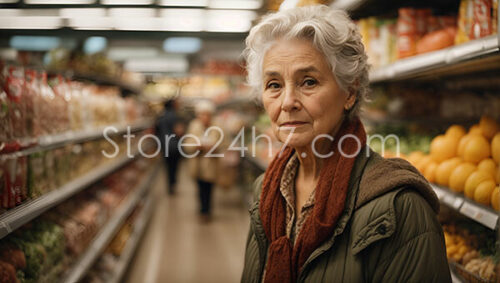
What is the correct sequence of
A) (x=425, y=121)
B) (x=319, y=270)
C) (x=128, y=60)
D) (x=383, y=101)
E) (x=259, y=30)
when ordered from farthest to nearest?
1. (x=128, y=60)
2. (x=383, y=101)
3. (x=425, y=121)
4. (x=259, y=30)
5. (x=319, y=270)

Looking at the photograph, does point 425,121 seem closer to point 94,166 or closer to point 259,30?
point 259,30

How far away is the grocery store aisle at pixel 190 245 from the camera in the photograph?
4195 mm

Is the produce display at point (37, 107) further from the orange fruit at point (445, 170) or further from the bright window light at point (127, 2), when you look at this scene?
the orange fruit at point (445, 170)

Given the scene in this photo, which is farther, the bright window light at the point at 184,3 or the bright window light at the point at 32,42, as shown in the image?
the bright window light at the point at 32,42

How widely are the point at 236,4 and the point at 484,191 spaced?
2369 millimetres

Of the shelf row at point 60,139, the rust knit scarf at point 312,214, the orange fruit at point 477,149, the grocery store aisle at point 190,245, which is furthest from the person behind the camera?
the grocery store aisle at point 190,245

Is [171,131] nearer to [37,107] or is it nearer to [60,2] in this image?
[60,2]

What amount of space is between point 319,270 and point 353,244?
14 centimetres

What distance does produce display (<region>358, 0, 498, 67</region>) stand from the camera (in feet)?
5.54

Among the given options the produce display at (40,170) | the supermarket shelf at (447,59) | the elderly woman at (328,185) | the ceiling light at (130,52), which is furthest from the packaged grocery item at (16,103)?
the ceiling light at (130,52)

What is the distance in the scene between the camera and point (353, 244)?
1.17 metres

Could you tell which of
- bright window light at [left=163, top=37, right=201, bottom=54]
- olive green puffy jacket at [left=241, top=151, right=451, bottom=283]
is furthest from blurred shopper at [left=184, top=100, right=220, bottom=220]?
bright window light at [left=163, top=37, right=201, bottom=54]

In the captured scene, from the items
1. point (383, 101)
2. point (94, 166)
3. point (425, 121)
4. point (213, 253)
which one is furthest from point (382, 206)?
point (213, 253)

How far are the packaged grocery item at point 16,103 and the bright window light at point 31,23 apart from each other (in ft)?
3.46
